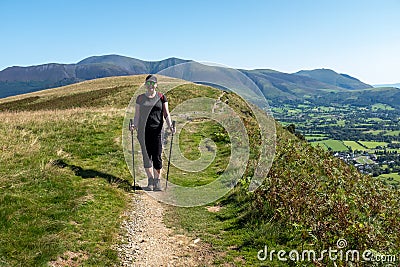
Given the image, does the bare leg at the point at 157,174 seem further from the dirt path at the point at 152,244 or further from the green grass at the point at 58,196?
the dirt path at the point at 152,244

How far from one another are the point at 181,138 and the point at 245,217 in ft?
37.7

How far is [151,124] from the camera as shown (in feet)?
35.4

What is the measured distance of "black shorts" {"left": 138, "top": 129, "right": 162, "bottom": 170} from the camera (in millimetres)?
10938

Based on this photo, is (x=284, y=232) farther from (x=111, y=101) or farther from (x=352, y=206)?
(x=111, y=101)

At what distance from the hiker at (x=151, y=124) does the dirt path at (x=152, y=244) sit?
75.8 inches

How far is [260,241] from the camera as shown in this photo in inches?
304

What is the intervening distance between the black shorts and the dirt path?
1967mm

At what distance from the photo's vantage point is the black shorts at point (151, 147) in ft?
35.9

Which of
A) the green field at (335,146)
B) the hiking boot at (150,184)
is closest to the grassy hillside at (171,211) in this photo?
the hiking boot at (150,184)

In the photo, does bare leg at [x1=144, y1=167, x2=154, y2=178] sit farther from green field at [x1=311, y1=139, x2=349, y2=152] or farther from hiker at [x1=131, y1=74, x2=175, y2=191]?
green field at [x1=311, y1=139, x2=349, y2=152]

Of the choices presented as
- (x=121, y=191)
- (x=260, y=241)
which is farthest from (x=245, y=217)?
(x=121, y=191)

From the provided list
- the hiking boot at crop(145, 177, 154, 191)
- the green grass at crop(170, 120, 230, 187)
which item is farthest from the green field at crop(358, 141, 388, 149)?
the hiking boot at crop(145, 177, 154, 191)

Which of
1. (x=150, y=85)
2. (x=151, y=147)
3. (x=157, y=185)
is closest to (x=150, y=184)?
(x=157, y=185)

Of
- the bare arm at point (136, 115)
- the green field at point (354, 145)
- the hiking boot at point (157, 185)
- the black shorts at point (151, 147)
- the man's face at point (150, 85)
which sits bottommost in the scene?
the green field at point (354, 145)
